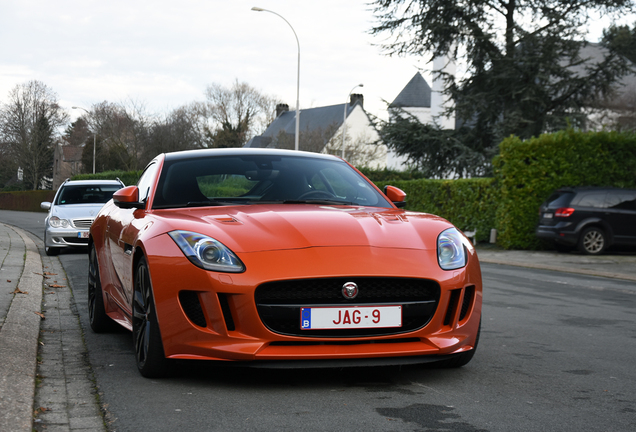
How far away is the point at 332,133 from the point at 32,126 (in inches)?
1282

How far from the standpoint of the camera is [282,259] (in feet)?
13.6

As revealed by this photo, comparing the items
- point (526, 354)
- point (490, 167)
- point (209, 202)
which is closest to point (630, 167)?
point (490, 167)

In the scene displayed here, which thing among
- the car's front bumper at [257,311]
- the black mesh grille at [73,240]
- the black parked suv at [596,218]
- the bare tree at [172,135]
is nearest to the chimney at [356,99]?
the bare tree at [172,135]

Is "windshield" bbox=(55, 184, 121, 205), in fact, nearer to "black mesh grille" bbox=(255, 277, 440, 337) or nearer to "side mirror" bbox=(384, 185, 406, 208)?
"side mirror" bbox=(384, 185, 406, 208)

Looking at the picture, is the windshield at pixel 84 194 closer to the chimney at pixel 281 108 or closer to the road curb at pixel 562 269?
the road curb at pixel 562 269

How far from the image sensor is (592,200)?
59.9ft

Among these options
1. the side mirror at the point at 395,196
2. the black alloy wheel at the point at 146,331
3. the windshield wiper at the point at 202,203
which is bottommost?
the black alloy wheel at the point at 146,331

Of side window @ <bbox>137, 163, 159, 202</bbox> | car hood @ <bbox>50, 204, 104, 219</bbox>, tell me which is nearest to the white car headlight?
car hood @ <bbox>50, 204, 104, 219</bbox>

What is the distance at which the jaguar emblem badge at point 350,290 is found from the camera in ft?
13.4

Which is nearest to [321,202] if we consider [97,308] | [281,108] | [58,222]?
[97,308]

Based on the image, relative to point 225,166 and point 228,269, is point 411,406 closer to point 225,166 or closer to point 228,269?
point 228,269

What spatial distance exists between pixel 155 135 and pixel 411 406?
214ft

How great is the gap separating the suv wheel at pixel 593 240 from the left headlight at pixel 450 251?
14.5m

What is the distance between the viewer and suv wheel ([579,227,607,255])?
18.2 m
